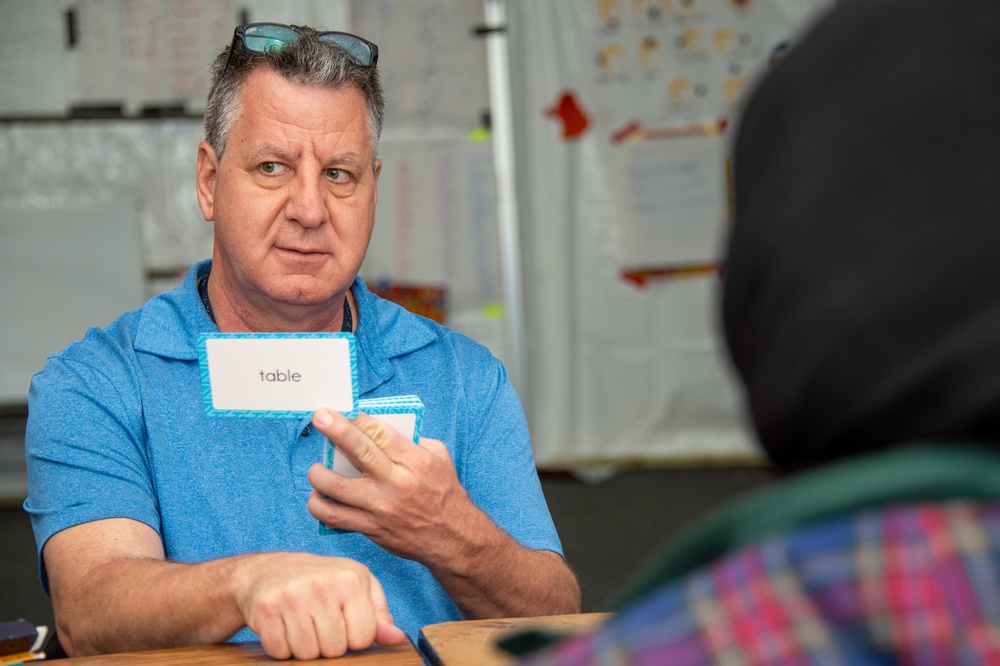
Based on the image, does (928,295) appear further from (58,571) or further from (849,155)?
(58,571)

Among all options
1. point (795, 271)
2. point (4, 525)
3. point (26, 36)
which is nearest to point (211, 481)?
point (795, 271)

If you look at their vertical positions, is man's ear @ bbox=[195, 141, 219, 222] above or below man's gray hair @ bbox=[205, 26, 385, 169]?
below

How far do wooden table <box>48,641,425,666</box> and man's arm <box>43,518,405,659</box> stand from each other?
1 cm

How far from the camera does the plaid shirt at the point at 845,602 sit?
0.40 meters

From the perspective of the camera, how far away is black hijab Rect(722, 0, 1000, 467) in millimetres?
420

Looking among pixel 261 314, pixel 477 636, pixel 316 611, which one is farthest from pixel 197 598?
pixel 261 314

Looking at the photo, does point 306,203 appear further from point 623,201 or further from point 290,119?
point 623,201

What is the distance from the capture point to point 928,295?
1.39 ft

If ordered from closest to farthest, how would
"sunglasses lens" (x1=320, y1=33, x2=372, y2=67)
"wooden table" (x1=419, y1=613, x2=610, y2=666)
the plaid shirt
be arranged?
the plaid shirt < "wooden table" (x1=419, y1=613, x2=610, y2=666) < "sunglasses lens" (x1=320, y1=33, x2=372, y2=67)

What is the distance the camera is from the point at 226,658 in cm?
102

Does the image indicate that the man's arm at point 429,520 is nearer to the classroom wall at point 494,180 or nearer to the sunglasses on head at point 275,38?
the sunglasses on head at point 275,38

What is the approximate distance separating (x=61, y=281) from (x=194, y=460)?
3.61 metres

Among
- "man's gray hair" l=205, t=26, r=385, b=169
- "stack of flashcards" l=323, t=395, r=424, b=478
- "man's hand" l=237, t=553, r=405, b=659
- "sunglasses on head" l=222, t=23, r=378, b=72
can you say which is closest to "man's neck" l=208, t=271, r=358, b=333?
"man's gray hair" l=205, t=26, r=385, b=169

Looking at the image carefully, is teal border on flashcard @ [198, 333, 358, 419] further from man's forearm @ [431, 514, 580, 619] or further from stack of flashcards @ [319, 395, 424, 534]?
man's forearm @ [431, 514, 580, 619]
